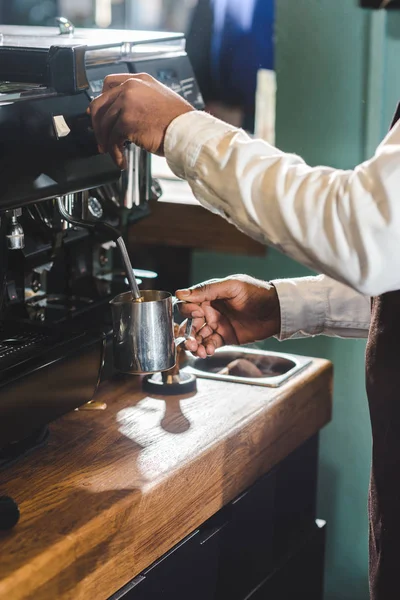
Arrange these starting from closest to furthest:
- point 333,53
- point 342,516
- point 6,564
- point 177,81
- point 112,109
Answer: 1. point 6,564
2. point 112,109
3. point 177,81
4. point 333,53
5. point 342,516

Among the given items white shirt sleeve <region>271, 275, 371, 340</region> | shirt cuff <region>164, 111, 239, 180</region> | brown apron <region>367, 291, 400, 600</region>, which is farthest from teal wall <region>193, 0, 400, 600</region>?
shirt cuff <region>164, 111, 239, 180</region>

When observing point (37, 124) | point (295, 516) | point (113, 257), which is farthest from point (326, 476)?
point (37, 124)

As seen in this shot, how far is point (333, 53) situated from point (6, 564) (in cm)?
172

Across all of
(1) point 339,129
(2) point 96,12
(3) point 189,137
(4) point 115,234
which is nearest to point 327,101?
(1) point 339,129

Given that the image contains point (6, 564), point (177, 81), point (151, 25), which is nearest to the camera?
point (6, 564)

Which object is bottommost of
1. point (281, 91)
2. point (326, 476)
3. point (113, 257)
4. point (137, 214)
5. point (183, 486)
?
point (326, 476)

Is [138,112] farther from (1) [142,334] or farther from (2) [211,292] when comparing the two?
(2) [211,292]

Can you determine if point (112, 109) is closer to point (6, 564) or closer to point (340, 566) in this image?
point (6, 564)

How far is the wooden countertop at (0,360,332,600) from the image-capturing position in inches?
45.4

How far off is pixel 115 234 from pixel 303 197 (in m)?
0.39

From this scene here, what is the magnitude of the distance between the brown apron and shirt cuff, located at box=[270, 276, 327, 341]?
28cm

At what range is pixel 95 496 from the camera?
50.1 inches

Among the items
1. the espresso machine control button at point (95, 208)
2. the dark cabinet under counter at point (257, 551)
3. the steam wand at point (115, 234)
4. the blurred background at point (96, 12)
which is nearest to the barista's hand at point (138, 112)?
the steam wand at point (115, 234)

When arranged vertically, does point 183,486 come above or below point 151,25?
below
